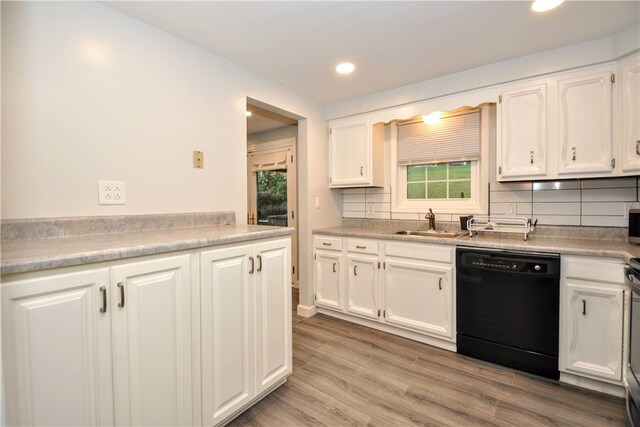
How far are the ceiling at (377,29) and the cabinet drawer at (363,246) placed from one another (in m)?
1.49

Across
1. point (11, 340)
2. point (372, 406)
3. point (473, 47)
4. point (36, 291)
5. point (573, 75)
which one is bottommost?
point (372, 406)

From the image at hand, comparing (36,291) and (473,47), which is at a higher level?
(473,47)

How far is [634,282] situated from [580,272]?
0.37m

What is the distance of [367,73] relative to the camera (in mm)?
2514

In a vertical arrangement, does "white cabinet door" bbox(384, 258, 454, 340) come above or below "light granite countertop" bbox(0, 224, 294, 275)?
below

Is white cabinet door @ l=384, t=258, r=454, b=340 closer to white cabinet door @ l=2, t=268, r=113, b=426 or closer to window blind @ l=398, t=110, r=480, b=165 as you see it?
window blind @ l=398, t=110, r=480, b=165

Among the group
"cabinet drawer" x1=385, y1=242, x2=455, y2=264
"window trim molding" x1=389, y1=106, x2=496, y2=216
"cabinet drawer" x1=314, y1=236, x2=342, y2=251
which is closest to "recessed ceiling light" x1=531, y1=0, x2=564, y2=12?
"window trim molding" x1=389, y1=106, x2=496, y2=216

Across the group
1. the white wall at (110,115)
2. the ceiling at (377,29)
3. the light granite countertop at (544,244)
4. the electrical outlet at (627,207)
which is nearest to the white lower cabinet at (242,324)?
the white wall at (110,115)

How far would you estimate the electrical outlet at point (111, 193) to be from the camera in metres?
1.57

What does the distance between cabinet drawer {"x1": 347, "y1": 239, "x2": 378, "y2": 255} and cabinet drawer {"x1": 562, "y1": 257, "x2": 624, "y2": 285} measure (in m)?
1.34

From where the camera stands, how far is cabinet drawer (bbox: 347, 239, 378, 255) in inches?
106

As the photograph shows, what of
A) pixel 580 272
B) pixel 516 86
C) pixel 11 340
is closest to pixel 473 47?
pixel 516 86

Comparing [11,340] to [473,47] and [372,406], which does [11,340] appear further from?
[473,47]

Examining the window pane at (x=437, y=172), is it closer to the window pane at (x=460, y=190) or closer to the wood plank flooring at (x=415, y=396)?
the window pane at (x=460, y=190)
